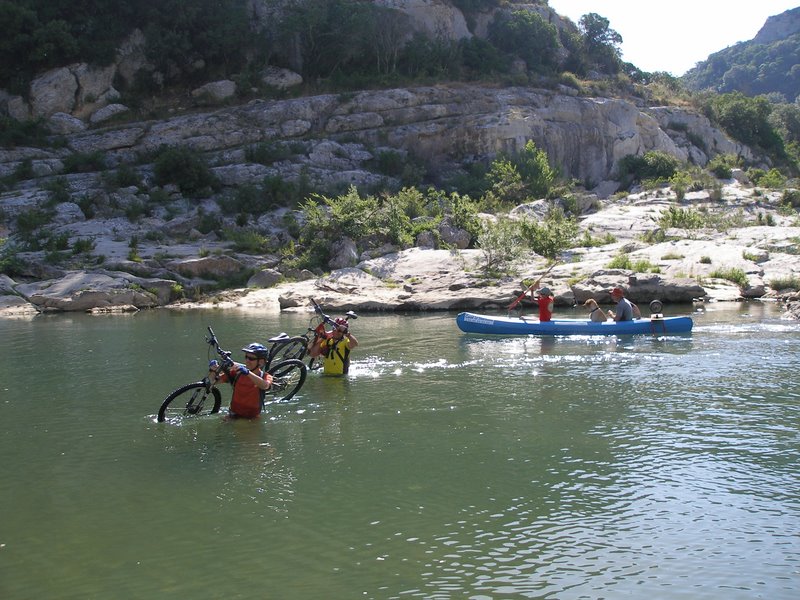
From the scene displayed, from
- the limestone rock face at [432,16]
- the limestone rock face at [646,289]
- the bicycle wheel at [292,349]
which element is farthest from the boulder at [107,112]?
the bicycle wheel at [292,349]

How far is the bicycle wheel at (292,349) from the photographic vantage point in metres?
15.8

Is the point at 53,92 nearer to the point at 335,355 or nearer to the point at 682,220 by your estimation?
the point at 682,220

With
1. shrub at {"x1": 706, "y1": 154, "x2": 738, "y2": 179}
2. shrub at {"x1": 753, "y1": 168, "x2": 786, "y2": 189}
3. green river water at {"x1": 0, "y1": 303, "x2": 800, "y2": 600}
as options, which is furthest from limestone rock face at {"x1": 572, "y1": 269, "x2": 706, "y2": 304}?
shrub at {"x1": 706, "y1": 154, "x2": 738, "y2": 179}

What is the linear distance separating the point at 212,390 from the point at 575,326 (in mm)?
11420

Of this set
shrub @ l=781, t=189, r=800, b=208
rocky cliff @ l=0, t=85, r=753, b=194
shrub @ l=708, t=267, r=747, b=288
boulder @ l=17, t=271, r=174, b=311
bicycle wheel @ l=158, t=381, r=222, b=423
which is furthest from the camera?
shrub @ l=781, t=189, r=800, b=208

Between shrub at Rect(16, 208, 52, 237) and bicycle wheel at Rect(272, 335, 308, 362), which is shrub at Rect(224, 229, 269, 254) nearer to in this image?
shrub at Rect(16, 208, 52, 237)

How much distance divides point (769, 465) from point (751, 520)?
81.7 inches

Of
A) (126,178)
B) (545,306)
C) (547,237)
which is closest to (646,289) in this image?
(547,237)

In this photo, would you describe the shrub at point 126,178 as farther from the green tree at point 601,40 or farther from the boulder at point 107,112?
the green tree at point 601,40

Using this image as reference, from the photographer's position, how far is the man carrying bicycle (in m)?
15.8

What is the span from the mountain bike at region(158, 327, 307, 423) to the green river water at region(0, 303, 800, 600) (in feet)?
0.99

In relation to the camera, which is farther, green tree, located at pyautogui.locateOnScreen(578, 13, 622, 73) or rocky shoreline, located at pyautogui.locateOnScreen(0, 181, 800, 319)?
green tree, located at pyautogui.locateOnScreen(578, 13, 622, 73)

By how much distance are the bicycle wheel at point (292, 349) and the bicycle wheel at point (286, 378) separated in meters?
0.67

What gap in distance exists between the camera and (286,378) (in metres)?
14.6
